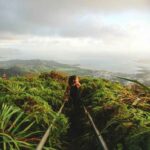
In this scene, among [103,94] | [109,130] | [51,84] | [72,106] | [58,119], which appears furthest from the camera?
[51,84]

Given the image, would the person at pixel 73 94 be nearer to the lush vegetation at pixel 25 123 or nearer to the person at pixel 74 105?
the person at pixel 74 105

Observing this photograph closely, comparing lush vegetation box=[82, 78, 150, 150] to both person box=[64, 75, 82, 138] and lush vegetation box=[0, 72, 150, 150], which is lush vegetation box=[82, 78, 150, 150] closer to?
lush vegetation box=[0, 72, 150, 150]

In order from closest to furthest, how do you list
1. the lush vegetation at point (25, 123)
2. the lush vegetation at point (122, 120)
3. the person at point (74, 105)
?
1. the lush vegetation at point (122, 120)
2. the lush vegetation at point (25, 123)
3. the person at point (74, 105)

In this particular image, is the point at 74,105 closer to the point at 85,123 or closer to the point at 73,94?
the point at 73,94

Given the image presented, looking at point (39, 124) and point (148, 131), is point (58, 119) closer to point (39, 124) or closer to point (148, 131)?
point (39, 124)

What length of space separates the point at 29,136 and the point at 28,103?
94cm

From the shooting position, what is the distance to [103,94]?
631 centimetres

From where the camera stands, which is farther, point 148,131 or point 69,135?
point 69,135

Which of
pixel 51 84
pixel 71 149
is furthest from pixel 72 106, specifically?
pixel 71 149

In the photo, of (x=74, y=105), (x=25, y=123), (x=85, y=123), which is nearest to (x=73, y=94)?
(x=74, y=105)

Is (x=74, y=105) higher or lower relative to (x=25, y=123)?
lower

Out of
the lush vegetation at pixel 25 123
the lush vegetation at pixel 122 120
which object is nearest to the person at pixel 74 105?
the lush vegetation at pixel 122 120

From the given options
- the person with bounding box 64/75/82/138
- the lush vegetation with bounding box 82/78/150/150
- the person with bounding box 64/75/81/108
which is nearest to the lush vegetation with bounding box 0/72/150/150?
the lush vegetation with bounding box 82/78/150/150

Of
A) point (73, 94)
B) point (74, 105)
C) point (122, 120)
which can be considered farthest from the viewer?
point (73, 94)
